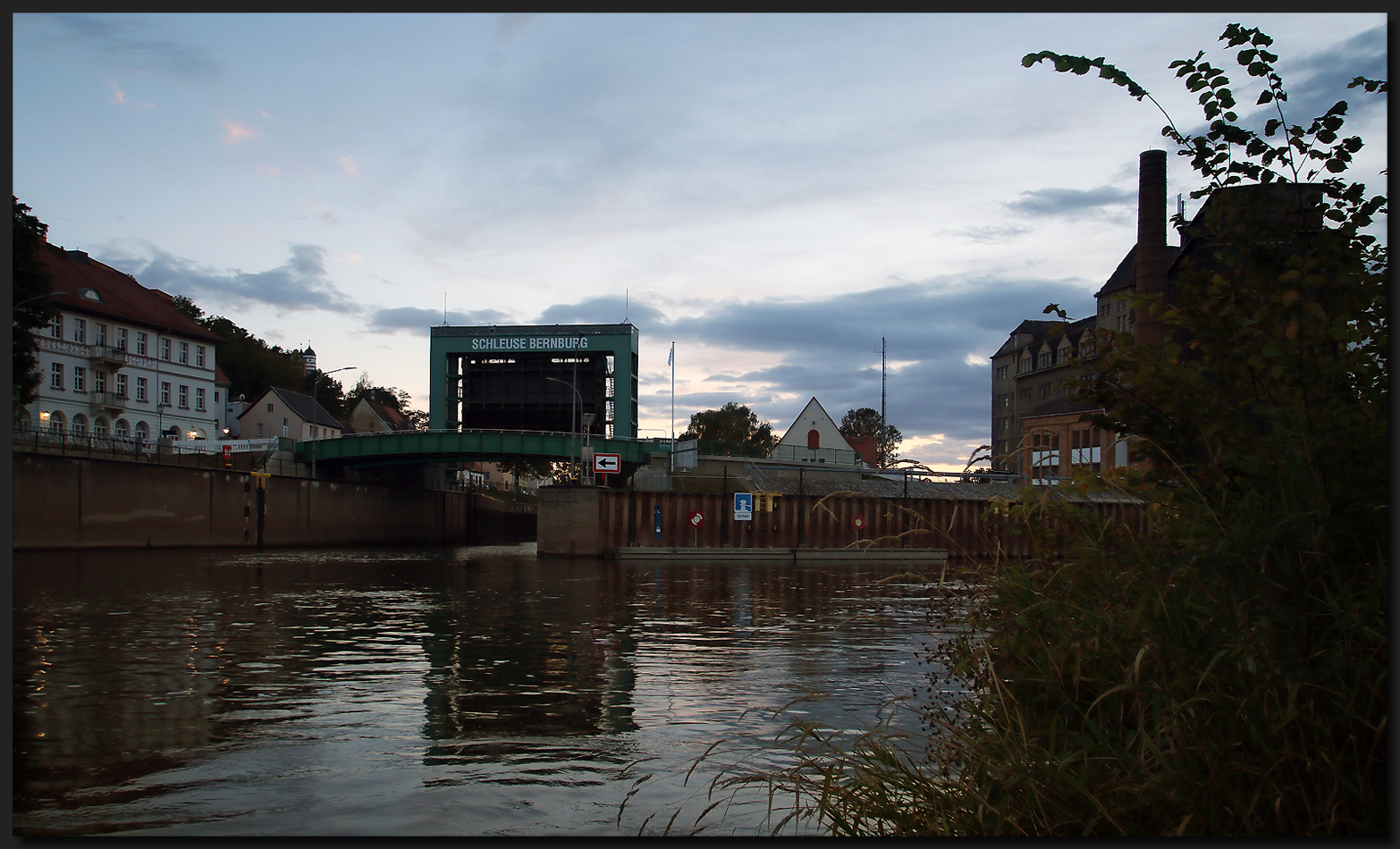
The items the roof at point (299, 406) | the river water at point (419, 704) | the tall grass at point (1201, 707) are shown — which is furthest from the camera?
the roof at point (299, 406)

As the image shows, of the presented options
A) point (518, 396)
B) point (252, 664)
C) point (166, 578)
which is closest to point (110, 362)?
point (518, 396)

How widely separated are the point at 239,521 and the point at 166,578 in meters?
31.2

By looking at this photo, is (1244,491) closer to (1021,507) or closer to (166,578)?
(1021,507)

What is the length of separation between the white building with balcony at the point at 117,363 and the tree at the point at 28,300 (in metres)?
12.8

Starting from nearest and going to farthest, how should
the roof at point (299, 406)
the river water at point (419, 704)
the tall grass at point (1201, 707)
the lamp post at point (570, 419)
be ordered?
the tall grass at point (1201, 707)
the river water at point (419, 704)
the lamp post at point (570, 419)
the roof at point (299, 406)

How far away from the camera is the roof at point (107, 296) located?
65.2 meters

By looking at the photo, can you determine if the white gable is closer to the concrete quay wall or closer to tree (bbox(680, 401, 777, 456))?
the concrete quay wall

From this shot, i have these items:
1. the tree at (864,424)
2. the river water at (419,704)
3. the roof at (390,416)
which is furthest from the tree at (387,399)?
the river water at (419,704)

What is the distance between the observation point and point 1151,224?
16.1 m

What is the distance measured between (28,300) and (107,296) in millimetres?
33267

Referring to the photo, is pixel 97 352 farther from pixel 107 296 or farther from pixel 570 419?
pixel 570 419

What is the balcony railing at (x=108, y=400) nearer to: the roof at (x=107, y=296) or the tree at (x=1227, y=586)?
the roof at (x=107, y=296)

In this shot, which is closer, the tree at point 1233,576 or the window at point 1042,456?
the tree at point 1233,576

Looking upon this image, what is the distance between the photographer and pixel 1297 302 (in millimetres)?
4934
